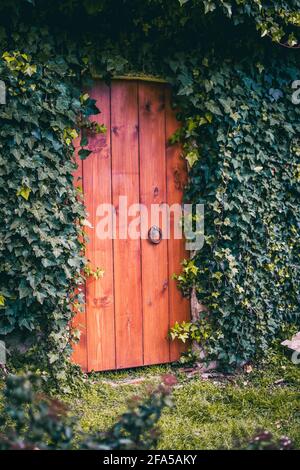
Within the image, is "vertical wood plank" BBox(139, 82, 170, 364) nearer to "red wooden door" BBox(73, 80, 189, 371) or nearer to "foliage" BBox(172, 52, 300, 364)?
"red wooden door" BBox(73, 80, 189, 371)

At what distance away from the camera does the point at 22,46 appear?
11.7 feet

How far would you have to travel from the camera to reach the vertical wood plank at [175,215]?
429 cm

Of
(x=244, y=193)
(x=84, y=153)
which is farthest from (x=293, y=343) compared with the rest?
(x=84, y=153)

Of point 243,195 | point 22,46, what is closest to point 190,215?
point 243,195

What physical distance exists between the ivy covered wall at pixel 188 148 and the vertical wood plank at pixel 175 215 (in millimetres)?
86

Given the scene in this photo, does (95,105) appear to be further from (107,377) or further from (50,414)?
(50,414)

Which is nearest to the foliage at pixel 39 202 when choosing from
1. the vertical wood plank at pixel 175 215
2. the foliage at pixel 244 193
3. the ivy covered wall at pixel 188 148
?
the ivy covered wall at pixel 188 148

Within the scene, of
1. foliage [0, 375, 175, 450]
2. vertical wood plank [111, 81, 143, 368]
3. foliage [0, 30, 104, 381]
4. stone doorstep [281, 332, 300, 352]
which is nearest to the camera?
foliage [0, 375, 175, 450]

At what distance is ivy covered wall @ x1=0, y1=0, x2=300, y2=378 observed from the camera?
3.57 m

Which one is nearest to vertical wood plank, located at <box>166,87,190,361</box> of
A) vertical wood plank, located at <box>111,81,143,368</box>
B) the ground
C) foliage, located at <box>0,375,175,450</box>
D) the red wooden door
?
the red wooden door

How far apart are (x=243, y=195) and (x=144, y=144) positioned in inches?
35.1

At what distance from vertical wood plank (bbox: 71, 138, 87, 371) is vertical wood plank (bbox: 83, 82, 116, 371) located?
0.03 metres

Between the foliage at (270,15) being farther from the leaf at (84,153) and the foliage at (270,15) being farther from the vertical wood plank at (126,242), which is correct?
the leaf at (84,153)

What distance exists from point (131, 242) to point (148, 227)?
0.19m
